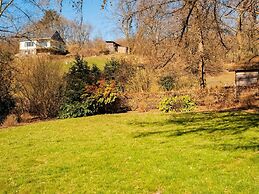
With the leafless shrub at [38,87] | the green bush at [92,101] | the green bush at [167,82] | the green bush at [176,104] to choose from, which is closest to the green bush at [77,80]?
the green bush at [92,101]

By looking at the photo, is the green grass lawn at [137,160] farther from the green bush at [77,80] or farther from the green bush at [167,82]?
the green bush at [167,82]

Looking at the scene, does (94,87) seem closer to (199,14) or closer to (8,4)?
(8,4)

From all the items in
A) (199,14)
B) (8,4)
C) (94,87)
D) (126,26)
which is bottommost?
(94,87)

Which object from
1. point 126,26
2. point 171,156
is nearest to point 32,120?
point 126,26

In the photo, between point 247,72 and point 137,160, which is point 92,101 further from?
point 137,160

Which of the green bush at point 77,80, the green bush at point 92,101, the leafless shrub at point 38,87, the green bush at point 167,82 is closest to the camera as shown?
the green bush at point 92,101

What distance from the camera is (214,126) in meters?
13.5

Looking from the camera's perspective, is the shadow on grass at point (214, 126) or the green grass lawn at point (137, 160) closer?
the green grass lawn at point (137, 160)

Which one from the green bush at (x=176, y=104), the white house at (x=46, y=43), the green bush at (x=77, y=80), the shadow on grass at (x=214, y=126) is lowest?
the shadow on grass at (x=214, y=126)

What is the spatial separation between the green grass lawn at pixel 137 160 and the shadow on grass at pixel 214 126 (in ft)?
0.11

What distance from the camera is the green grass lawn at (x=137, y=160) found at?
6.77 m

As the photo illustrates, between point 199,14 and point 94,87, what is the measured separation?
34.9 feet

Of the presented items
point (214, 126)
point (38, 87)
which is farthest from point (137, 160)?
point (38, 87)

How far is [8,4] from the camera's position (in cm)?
2011
